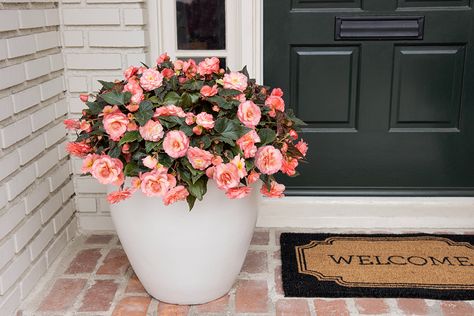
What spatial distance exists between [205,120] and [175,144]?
5.0 inches

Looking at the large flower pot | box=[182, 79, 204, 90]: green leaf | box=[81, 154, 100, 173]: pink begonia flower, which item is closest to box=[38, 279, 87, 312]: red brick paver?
the large flower pot

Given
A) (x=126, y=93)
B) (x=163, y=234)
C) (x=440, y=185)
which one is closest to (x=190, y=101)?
(x=126, y=93)

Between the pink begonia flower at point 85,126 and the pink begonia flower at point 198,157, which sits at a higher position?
the pink begonia flower at point 85,126

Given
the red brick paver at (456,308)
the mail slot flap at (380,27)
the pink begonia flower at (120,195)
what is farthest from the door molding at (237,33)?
the red brick paver at (456,308)

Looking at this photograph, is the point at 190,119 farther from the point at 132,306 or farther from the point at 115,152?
the point at 132,306

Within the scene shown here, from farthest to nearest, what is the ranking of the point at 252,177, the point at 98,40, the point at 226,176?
1. the point at 98,40
2. the point at 252,177
3. the point at 226,176

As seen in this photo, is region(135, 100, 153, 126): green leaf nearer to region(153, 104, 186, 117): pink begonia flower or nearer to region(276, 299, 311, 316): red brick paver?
region(153, 104, 186, 117): pink begonia flower

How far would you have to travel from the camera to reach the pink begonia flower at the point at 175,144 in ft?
5.82

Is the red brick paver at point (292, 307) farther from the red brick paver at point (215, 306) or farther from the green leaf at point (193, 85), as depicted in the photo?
the green leaf at point (193, 85)

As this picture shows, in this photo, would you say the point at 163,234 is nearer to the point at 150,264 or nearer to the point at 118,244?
the point at 150,264

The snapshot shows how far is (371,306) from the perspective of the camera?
2.12 meters

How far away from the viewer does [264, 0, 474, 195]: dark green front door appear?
264 cm

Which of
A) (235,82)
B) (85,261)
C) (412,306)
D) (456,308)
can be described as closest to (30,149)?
(85,261)

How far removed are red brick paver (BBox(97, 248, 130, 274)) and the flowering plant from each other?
0.57 meters
